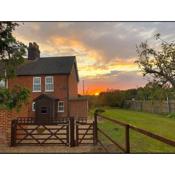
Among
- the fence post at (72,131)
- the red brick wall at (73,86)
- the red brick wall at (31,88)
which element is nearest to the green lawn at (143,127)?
the fence post at (72,131)

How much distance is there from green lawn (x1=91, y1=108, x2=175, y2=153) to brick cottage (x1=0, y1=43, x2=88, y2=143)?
24.9 inches

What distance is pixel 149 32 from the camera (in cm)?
727

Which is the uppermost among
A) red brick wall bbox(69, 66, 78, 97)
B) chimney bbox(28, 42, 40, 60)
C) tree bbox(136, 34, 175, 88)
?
chimney bbox(28, 42, 40, 60)

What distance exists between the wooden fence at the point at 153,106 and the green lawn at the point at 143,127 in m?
0.12

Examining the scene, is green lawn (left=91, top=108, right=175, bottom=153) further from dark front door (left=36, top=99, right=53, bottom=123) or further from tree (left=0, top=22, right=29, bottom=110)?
tree (left=0, top=22, right=29, bottom=110)

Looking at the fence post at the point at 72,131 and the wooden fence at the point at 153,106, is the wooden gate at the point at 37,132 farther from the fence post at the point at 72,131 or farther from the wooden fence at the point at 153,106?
the wooden fence at the point at 153,106

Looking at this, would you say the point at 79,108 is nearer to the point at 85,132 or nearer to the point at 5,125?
the point at 85,132

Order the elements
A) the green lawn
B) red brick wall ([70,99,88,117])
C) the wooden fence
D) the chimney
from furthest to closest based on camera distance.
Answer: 1. the wooden fence
2. red brick wall ([70,99,88,117])
3. the chimney
4. the green lawn

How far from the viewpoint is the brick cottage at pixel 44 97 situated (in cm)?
794

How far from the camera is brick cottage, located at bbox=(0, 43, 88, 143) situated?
26.0ft

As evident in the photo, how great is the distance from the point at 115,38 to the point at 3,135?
3.05 metres

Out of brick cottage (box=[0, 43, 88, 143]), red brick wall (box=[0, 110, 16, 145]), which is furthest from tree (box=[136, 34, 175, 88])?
red brick wall (box=[0, 110, 16, 145])

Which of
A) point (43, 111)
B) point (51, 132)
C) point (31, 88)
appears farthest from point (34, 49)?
point (51, 132)
